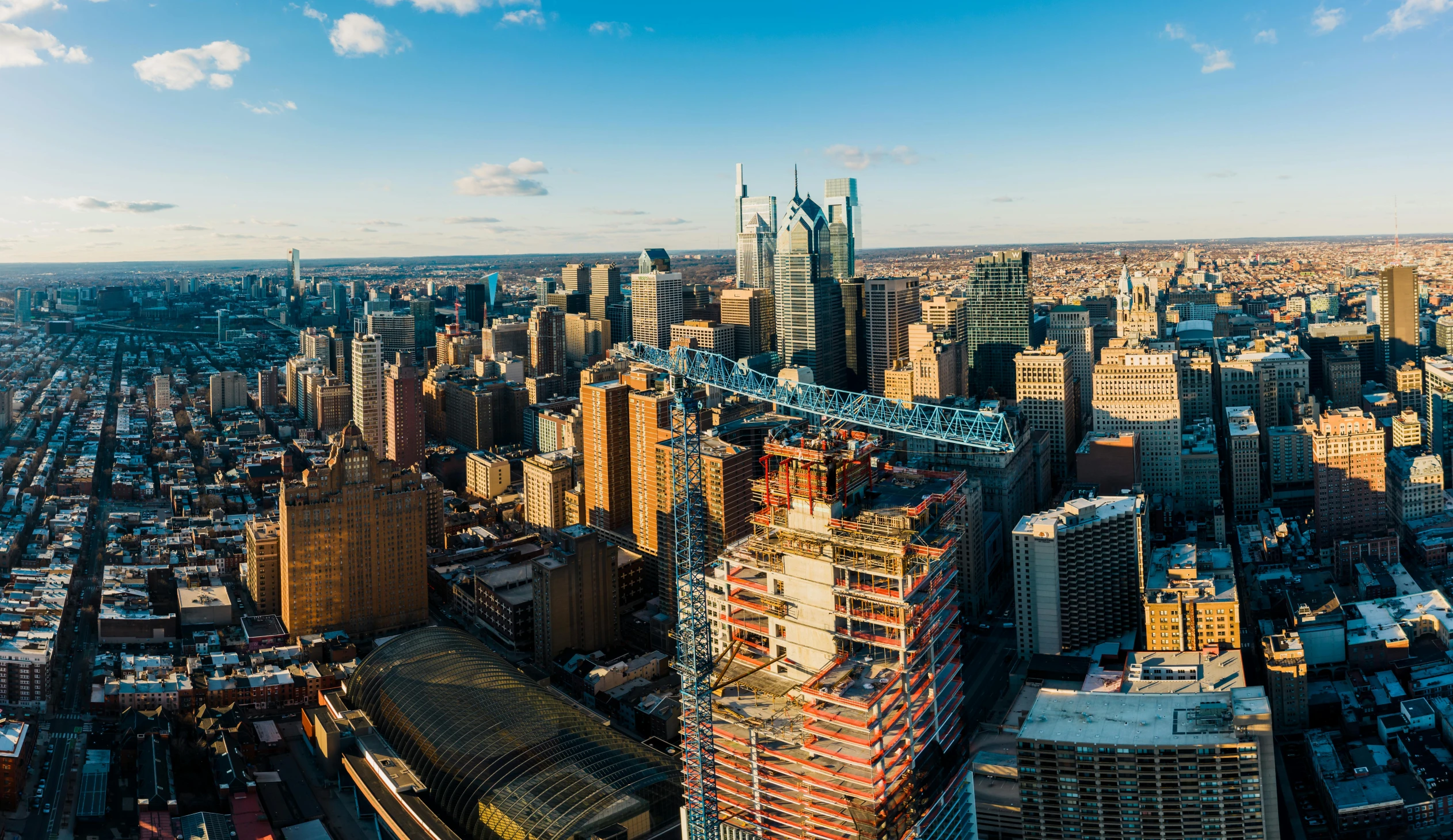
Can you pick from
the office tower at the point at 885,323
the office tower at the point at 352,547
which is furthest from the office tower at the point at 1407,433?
the office tower at the point at 352,547

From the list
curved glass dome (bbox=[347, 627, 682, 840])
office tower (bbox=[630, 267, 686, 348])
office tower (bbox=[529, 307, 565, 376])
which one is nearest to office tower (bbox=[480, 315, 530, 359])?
office tower (bbox=[529, 307, 565, 376])

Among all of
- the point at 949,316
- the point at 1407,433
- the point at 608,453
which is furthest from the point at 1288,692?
the point at 949,316

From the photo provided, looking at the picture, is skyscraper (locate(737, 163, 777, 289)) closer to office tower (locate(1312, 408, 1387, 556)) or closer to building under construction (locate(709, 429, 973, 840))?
office tower (locate(1312, 408, 1387, 556))

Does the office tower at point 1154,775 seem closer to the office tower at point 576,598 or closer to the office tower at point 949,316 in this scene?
the office tower at point 576,598

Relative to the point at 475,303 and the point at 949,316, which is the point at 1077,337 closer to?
the point at 949,316

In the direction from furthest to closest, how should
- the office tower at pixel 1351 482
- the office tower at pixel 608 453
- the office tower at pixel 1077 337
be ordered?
1. the office tower at pixel 1077 337
2. the office tower at pixel 1351 482
3. the office tower at pixel 608 453

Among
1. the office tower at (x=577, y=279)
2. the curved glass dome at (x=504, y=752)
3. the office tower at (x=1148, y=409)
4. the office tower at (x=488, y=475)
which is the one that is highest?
the office tower at (x=577, y=279)
